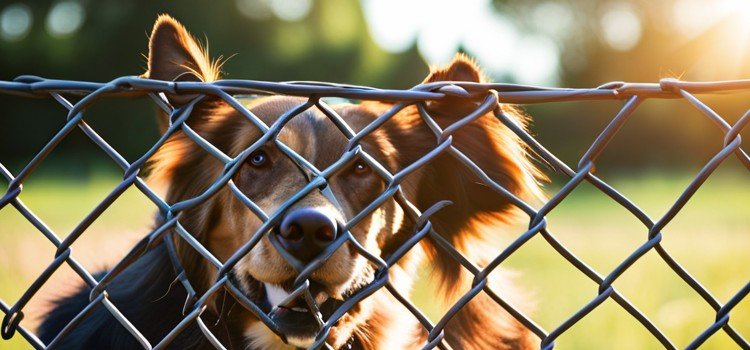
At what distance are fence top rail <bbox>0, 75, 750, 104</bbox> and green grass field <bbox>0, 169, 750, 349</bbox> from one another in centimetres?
159

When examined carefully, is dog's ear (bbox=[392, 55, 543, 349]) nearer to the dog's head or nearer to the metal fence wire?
the dog's head

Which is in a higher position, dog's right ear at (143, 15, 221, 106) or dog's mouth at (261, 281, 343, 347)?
dog's right ear at (143, 15, 221, 106)

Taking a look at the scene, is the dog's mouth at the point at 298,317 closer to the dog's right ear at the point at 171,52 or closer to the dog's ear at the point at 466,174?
the dog's ear at the point at 466,174

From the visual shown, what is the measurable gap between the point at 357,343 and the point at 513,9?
2974cm

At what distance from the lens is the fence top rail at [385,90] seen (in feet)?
4.82

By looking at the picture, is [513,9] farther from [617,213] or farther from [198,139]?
[198,139]

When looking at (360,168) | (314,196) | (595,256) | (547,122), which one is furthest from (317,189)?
(547,122)

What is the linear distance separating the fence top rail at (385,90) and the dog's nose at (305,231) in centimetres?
52

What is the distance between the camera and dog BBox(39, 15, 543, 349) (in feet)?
8.46

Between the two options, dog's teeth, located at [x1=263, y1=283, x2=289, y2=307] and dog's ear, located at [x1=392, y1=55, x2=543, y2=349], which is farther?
dog's teeth, located at [x1=263, y1=283, x2=289, y2=307]

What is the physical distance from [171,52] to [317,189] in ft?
2.74

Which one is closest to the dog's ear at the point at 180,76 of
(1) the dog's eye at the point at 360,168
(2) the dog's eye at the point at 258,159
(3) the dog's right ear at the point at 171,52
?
(3) the dog's right ear at the point at 171,52

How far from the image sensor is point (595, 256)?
7.61 meters

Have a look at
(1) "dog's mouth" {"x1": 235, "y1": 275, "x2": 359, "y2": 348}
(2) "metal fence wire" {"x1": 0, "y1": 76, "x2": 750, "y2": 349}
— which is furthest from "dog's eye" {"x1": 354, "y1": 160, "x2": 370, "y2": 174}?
(2) "metal fence wire" {"x1": 0, "y1": 76, "x2": 750, "y2": 349}
